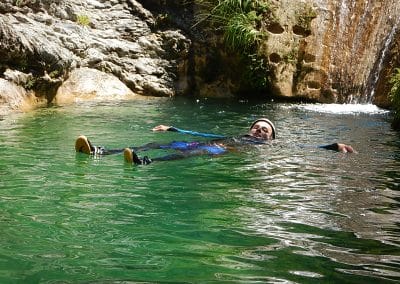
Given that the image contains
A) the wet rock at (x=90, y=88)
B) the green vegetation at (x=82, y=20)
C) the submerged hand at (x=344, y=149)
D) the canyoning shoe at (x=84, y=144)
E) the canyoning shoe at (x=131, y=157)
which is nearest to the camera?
the canyoning shoe at (x=131, y=157)

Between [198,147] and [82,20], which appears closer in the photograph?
[198,147]

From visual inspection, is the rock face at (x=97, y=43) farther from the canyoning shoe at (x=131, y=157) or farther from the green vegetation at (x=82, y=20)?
the canyoning shoe at (x=131, y=157)

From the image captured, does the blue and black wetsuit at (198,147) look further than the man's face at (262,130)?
No

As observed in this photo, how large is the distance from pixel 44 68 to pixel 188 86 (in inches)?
185

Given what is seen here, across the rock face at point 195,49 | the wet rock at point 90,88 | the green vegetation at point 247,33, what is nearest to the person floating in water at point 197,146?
the wet rock at point 90,88

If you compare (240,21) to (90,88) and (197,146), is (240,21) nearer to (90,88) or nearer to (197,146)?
(90,88)

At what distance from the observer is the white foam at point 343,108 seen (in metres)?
12.1

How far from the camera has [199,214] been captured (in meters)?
4.14

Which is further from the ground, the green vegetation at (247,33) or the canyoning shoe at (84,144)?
the green vegetation at (247,33)

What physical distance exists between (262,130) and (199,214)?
3851 mm

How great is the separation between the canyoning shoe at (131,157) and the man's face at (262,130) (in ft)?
7.86

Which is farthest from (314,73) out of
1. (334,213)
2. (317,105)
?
(334,213)

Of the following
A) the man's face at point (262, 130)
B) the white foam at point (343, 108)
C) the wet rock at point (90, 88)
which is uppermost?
the wet rock at point (90, 88)

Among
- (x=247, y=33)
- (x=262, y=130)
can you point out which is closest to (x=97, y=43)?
(x=247, y=33)
